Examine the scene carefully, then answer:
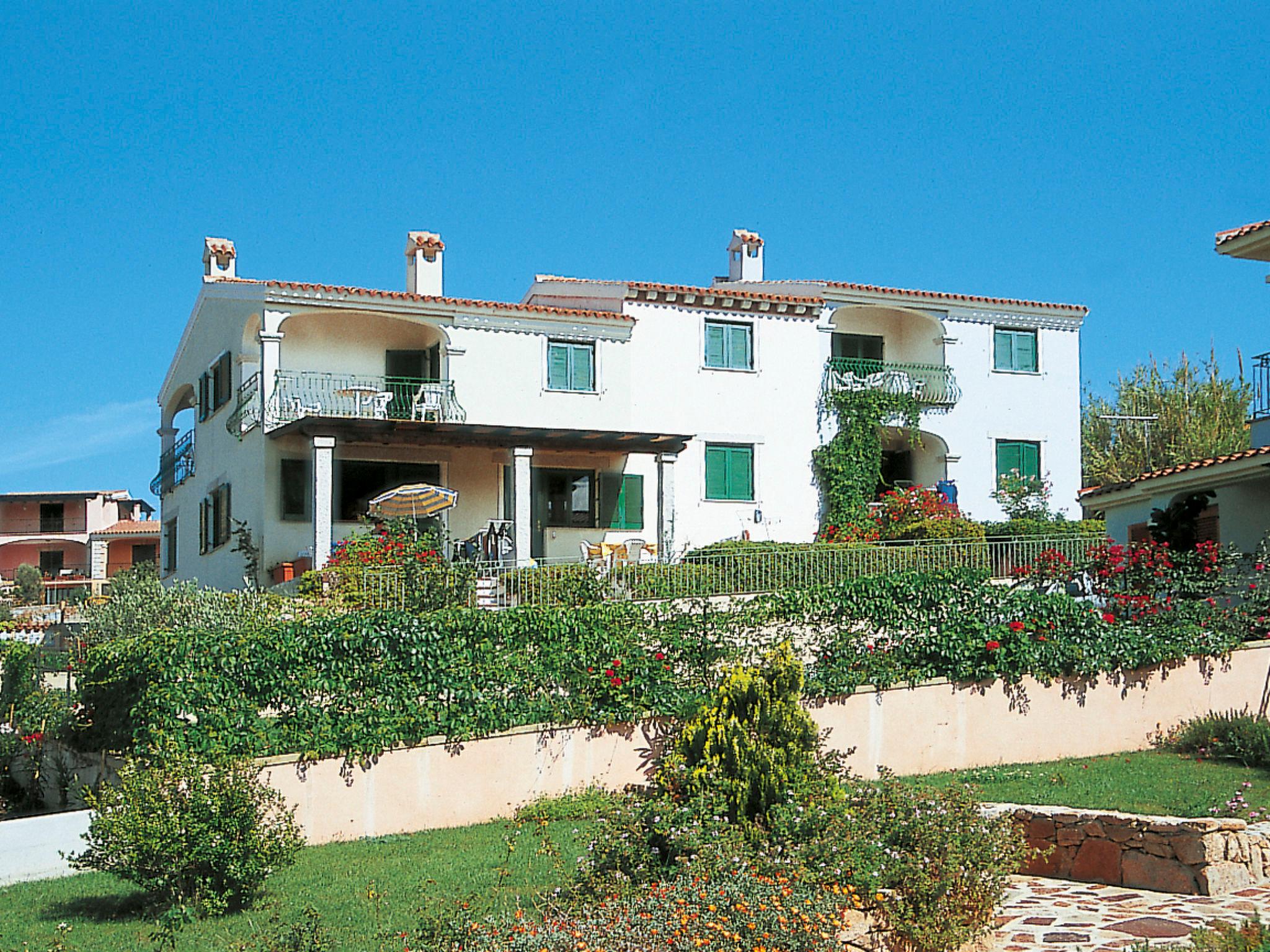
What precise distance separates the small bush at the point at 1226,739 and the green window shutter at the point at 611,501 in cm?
1466

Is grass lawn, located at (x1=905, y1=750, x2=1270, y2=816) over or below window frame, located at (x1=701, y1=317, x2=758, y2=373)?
below

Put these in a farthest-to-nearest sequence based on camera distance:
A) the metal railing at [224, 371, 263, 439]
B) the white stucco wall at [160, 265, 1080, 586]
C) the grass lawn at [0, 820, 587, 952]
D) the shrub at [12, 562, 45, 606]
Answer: the shrub at [12, 562, 45, 606] → the white stucco wall at [160, 265, 1080, 586] → the metal railing at [224, 371, 263, 439] → the grass lawn at [0, 820, 587, 952]

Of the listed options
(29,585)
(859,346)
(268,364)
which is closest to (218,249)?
(268,364)

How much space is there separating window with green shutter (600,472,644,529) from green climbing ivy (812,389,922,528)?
4494 millimetres

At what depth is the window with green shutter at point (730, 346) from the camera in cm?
3086

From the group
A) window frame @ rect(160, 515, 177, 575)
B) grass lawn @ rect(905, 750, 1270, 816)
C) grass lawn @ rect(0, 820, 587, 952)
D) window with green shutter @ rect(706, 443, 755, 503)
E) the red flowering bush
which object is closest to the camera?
grass lawn @ rect(0, 820, 587, 952)

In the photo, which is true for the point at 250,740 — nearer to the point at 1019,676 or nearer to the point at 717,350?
the point at 1019,676

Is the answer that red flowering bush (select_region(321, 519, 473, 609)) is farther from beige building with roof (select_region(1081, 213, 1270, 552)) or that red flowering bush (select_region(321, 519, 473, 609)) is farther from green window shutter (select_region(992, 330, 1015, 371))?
green window shutter (select_region(992, 330, 1015, 371))

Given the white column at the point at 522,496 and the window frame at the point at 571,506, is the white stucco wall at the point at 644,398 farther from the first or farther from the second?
the white column at the point at 522,496

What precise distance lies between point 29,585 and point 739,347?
40.9 metres

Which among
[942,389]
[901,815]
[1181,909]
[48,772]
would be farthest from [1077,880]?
[942,389]

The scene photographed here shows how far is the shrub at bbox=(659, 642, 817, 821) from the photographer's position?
9719 mm

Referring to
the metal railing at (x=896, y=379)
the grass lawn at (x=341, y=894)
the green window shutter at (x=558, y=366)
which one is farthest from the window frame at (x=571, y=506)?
the grass lawn at (x=341, y=894)

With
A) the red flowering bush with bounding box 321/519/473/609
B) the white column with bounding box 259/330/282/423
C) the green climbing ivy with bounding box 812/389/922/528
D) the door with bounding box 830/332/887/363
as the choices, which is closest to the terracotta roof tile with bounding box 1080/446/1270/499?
the green climbing ivy with bounding box 812/389/922/528
